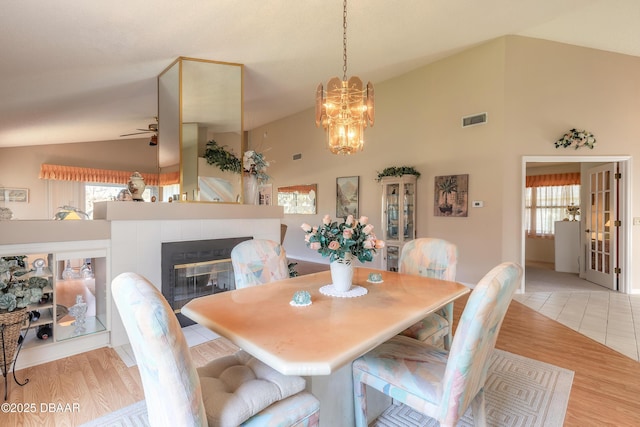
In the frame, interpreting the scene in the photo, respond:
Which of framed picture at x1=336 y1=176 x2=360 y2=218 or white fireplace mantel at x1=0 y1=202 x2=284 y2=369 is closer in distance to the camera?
white fireplace mantel at x1=0 y1=202 x2=284 y2=369

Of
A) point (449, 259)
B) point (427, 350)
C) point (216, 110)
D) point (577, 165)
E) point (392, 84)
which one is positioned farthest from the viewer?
point (577, 165)

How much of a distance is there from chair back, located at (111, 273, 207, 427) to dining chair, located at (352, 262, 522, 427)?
2.65 feet

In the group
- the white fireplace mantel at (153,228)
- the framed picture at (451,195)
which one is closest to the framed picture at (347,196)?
the framed picture at (451,195)

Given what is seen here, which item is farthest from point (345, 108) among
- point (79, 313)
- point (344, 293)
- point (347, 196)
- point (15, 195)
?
point (15, 195)

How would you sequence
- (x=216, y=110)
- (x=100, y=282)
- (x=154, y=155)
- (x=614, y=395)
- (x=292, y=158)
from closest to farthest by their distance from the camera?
(x=614, y=395)
(x=100, y=282)
(x=216, y=110)
(x=292, y=158)
(x=154, y=155)

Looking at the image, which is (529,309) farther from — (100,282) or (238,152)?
(100,282)

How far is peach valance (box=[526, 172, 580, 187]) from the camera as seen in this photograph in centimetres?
680

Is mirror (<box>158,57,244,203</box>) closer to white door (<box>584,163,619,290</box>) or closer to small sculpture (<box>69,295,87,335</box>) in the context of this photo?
small sculpture (<box>69,295,87,335</box>)

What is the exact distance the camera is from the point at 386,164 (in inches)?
223

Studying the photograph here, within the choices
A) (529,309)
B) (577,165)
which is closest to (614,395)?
(529,309)

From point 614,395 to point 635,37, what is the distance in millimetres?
4398

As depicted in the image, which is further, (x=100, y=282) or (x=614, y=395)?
(x=100, y=282)

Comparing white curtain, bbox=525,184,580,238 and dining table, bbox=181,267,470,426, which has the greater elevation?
white curtain, bbox=525,184,580,238

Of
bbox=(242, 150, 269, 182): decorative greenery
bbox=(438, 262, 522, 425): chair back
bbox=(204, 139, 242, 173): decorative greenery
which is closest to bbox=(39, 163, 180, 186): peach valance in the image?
bbox=(204, 139, 242, 173): decorative greenery
